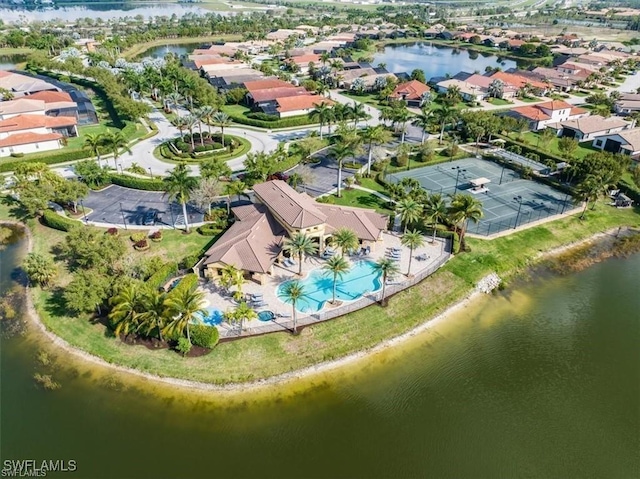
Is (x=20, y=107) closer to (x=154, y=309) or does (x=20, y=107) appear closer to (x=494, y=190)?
(x=154, y=309)

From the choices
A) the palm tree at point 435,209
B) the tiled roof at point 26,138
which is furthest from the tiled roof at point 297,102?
the palm tree at point 435,209

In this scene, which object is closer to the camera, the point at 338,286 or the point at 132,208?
the point at 338,286

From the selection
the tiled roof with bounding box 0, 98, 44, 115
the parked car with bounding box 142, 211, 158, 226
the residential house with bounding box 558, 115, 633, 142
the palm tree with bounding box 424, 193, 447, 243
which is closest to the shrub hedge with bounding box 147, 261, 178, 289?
the parked car with bounding box 142, 211, 158, 226

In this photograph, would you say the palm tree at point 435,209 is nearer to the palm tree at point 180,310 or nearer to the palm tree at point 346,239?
the palm tree at point 346,239

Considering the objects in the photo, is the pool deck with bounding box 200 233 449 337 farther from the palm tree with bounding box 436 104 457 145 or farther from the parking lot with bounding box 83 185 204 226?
the palm tree with bounding box 436 104 457 145

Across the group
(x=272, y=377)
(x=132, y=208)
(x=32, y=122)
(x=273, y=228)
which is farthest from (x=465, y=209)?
(x=32, y=122)

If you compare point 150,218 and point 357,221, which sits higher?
point 357,221
